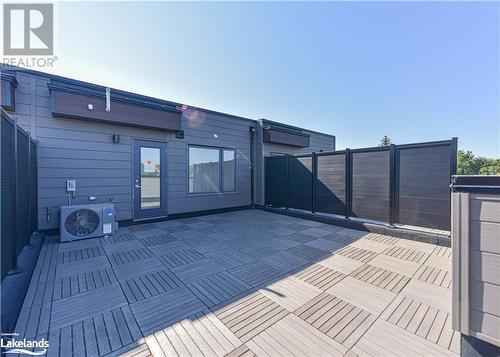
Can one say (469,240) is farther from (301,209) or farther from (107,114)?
(107,114)

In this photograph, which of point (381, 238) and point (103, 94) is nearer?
point (381, 238)

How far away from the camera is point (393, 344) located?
137cm

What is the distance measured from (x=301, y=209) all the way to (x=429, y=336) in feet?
13.8

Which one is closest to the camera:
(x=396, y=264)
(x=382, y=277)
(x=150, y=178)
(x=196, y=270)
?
(x=382, y=277)

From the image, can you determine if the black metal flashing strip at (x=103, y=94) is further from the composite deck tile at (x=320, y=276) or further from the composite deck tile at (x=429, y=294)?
the composite deck tile at (x=429, y=294)

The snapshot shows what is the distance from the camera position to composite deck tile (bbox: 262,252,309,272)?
100 inches

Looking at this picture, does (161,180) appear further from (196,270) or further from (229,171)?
(196,270)

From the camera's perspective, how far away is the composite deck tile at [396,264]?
8.12 feet

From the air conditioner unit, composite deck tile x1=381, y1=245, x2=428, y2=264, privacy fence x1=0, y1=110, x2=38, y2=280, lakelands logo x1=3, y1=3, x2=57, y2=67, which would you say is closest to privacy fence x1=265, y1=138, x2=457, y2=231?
composite deck tile x1=381, y1=245, x2=428, y2=264

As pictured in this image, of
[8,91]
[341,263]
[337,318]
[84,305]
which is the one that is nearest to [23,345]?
[84,305]

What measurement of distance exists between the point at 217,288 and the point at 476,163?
48058 mm

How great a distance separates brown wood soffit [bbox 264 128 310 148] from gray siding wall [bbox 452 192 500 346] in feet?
18.8

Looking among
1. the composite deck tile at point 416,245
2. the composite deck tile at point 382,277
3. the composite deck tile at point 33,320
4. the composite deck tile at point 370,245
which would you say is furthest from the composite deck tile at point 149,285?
the composite deck tile at point 416,245

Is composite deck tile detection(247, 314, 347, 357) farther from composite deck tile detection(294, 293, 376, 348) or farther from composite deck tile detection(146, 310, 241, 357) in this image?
composite deck tile detection(146, 310, 241, 357)
